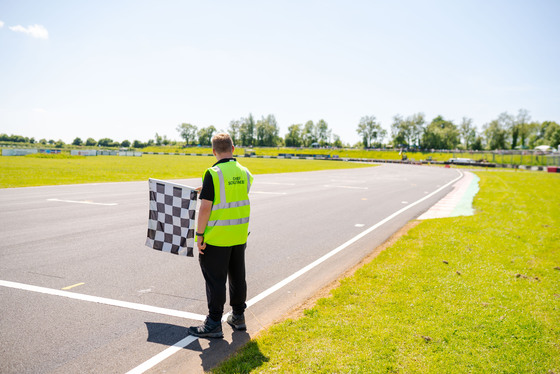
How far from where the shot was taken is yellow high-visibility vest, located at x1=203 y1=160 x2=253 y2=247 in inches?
137

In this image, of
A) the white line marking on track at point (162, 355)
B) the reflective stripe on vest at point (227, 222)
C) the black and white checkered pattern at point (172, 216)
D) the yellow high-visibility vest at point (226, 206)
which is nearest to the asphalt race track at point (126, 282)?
the white line marking on track at point (162, 355)

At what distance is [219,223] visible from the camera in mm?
3533

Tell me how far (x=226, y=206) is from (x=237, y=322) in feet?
4.24

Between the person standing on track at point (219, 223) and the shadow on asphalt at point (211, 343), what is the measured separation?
12 centimetres

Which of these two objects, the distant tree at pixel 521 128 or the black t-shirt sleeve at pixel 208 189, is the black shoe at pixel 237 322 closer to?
the black t-shirt sleeve at pixel 208 189

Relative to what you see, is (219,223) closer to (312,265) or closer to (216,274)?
(216,274)

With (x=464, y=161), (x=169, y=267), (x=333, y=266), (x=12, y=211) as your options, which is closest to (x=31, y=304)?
(x=169, y=267)

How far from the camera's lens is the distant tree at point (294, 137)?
5886 inches

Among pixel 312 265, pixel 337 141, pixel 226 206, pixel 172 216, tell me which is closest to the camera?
pixel 226 206

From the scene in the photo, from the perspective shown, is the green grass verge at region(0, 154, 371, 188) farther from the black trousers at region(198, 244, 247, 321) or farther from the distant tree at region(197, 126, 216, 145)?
the distant tree at region(197, 126, 216, 145)

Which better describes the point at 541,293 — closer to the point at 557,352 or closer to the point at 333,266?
the point at 557,352

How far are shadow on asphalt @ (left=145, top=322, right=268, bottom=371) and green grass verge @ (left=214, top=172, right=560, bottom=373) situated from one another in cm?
3

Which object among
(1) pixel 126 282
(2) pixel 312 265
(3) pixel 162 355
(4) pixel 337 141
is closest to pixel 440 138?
(4) pixel 337 141

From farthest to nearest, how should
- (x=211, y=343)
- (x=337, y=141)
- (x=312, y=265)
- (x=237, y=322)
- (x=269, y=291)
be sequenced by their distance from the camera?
1. (x=337, y=141)
2. (x=312, y=265)
3. (x=269, y=291)
4. (x=237, y=322)
5. (x=211, y=343)
